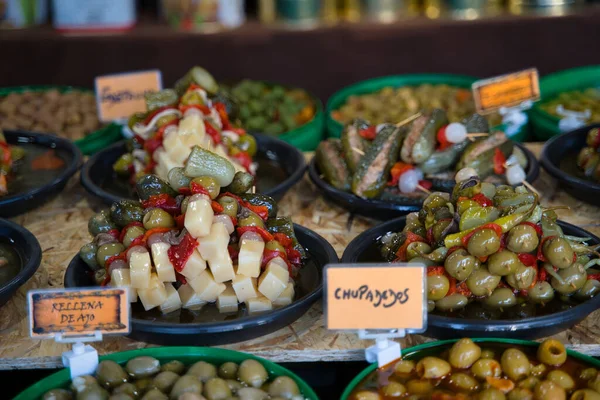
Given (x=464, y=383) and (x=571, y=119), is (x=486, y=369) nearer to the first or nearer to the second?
(x=464, y=383)

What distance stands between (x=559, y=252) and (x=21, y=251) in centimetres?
157

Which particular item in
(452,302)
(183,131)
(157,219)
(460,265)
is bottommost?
(452,302)

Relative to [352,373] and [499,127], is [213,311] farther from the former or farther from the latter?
[499,127]

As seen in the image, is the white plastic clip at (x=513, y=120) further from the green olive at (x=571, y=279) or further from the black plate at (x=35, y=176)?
the black plate at (x=35, y=176)

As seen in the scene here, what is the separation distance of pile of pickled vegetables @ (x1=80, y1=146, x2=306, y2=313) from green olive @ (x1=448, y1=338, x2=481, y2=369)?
468 millimetres

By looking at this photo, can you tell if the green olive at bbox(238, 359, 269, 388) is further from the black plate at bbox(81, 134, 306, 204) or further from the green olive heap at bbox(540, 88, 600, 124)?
the green olive heap at bbox(540, 88, 600, 124)

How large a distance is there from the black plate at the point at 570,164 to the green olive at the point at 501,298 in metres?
0.74

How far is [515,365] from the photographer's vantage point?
169 cm

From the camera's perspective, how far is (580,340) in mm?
1841

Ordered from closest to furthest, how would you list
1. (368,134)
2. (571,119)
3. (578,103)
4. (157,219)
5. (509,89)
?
(157,219)
(368,134)
(509,89)
(571,119)
(578,103)

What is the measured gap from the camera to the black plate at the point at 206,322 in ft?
5.87

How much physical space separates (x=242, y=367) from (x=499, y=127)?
1.97 metres

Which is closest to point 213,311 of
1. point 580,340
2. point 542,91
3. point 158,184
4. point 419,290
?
point 158,184

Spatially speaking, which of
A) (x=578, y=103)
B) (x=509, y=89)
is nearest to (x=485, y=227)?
(x=509, y=89)
